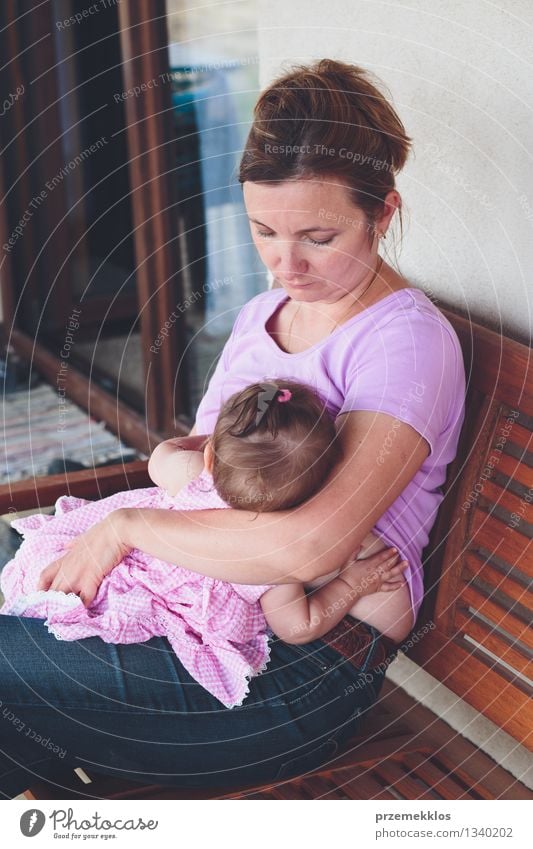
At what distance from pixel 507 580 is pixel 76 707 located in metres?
0.60

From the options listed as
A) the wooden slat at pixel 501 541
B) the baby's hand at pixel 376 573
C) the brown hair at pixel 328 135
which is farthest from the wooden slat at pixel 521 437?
the brown hair at pixel 328 135

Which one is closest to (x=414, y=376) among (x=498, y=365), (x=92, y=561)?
(x=498, y=365)

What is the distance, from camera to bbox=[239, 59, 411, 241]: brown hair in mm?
1271

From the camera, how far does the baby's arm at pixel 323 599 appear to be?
1329 mm

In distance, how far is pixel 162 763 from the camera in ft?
4.38

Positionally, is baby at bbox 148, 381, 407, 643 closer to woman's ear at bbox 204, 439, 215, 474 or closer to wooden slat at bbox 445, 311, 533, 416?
woman's ear at bbox 204, 439, 215, 474

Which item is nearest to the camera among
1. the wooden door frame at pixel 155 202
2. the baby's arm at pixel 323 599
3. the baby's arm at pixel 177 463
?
the baby's arm at pixel 323 599

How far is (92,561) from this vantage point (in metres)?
1.40

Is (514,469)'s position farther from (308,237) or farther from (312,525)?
(308,237)

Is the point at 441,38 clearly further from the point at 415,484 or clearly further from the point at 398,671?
the point at 398,671

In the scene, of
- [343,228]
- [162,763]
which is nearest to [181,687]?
[162,763]

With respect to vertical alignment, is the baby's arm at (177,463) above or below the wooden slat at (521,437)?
below

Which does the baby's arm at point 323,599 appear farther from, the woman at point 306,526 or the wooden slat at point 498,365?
the wooden slat at point 498,365

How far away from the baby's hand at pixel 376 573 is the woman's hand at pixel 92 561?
0.31m
